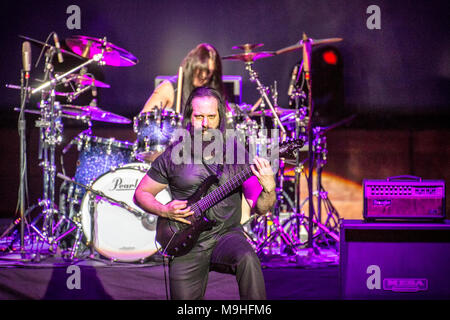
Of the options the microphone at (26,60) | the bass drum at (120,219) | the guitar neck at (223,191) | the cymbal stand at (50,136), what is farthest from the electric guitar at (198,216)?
the microphone at (26,60)

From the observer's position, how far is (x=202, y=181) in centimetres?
301

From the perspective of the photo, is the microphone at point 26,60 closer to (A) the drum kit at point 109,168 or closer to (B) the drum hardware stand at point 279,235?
(A) the drum kit at point 109,168

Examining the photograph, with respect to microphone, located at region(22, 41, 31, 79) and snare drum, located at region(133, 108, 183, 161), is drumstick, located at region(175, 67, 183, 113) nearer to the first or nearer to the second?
snare drum, located at region(133, 108, 183, 161)

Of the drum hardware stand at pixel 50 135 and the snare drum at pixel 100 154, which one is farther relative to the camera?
the snare drum at pixel 100 154

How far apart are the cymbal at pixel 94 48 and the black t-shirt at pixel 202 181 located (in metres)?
1.74

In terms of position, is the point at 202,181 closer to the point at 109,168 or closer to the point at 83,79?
the point at 109,168

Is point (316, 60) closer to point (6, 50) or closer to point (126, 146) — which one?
point (126, 146)

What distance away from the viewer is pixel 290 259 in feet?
13.6

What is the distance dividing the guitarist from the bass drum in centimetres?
108

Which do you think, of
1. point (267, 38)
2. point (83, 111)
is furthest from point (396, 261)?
point (267, 38)

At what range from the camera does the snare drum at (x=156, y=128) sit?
4.20 meters
